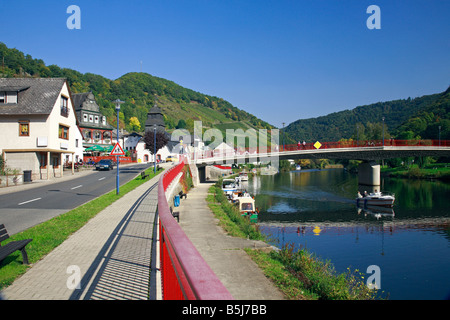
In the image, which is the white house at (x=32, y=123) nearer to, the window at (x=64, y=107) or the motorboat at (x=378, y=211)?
the window at (x=64, y=107)

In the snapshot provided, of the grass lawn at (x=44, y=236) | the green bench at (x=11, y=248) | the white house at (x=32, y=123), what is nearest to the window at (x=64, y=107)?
the white house at (x=32, y=123)

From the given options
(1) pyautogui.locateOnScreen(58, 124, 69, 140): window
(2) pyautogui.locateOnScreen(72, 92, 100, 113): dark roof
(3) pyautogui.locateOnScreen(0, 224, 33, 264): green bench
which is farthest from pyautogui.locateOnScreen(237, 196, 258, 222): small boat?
(2) pyautogui.locateOnScreen(72, 92, 100, 113): dark roof

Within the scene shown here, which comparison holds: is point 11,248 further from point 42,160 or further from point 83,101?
point 83,101

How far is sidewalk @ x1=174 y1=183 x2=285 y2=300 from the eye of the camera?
29.0 ft

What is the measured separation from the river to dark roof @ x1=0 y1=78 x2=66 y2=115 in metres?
25.2

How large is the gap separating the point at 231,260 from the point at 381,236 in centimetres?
1595

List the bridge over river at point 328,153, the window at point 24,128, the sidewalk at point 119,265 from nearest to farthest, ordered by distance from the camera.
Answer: the sidewalk at point 119,265 → the window at point 24,128 → the bridge over river at point 328,153

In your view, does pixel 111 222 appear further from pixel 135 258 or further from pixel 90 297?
pixel 90 297

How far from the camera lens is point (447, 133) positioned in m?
84.0

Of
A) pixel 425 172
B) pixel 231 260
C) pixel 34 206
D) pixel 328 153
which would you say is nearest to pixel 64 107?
pixel 34 206

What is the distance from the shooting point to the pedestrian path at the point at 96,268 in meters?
6.11

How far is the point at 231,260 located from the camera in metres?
11.7

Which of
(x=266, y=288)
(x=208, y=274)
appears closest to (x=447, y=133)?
(x=266, y=288)

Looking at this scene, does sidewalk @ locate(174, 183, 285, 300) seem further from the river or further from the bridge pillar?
the bridge pillar
